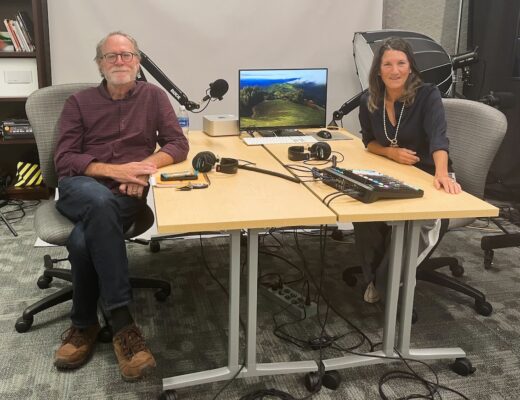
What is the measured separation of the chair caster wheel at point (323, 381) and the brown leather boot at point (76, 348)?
2.66 feet

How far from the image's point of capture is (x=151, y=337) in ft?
7.15

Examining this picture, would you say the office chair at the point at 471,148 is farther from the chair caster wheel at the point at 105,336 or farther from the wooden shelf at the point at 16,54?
the wooden shelf at the point at 16,54

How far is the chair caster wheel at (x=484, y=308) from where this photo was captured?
239cm

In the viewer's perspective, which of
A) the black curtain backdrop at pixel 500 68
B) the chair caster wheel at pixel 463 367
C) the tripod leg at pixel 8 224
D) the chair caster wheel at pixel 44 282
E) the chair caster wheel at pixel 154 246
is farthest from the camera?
the black curtain backdrop at pixel 500 68

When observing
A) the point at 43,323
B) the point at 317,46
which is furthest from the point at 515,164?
the point at 43,323

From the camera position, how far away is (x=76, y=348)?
1.96 meters

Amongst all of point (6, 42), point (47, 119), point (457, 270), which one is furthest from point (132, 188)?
point (6, 42)

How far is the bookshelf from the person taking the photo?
3.53m

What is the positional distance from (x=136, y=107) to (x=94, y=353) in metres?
1.03

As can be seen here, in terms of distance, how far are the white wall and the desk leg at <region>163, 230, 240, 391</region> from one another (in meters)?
2.21

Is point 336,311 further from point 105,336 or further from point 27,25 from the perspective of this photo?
point 27,25

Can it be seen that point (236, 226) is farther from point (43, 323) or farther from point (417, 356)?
point (43, 323)

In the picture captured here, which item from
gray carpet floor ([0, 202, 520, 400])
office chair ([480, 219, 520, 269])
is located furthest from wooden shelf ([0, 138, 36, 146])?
office chair ([480, 219, 520, 269])

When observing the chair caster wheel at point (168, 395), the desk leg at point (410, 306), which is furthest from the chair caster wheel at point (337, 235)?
the chair caster wheel at point (168, 395)
